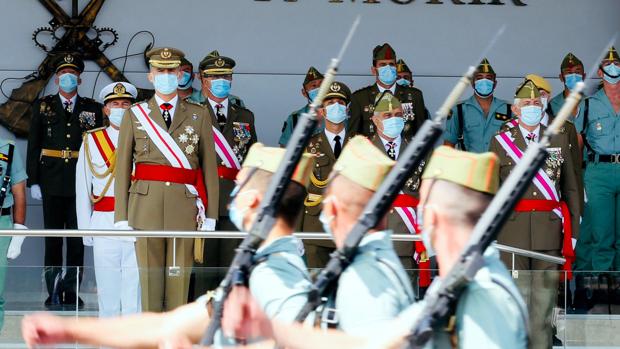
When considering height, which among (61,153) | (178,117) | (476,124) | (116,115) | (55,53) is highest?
(55,53)

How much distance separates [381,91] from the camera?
11305 mm

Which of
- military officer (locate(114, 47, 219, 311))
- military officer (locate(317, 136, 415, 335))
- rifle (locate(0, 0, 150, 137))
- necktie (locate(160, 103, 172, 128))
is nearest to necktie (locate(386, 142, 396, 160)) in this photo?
military officer (locate(114, 47, 219, 311))

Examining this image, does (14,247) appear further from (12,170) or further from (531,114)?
(531,114)

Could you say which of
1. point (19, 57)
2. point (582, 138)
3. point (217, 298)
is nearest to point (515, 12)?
point (582, 138)

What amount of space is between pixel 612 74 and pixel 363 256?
23.1ft

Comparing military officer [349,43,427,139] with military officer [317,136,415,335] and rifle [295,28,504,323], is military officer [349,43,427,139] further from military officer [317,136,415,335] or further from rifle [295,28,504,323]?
rifle [295,28,504,323]

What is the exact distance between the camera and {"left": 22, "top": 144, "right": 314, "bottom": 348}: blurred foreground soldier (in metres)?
4.60

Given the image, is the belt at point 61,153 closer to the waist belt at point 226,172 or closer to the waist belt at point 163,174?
the waist belt at point 226,172

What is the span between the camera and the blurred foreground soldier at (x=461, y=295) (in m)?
3.83

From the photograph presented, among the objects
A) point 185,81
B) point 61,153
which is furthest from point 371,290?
point 61,153

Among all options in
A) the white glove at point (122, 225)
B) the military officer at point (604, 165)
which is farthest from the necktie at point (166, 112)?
the military officer at point (604, 165)

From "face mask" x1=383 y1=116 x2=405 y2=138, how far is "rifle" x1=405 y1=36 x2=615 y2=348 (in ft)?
19.9

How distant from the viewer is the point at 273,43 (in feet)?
41.1

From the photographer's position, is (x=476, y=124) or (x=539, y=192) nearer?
(x=539, y=192)
